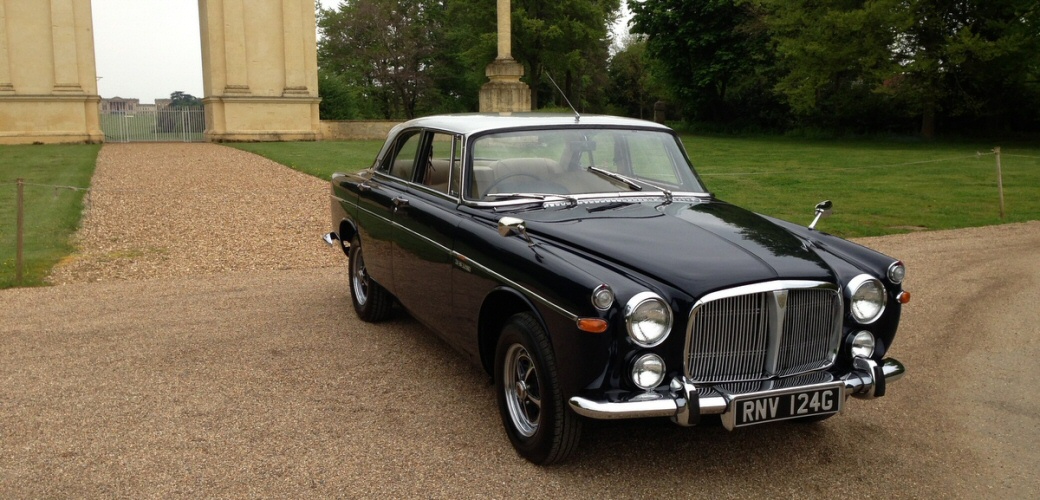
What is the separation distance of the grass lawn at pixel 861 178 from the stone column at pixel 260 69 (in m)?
4.02

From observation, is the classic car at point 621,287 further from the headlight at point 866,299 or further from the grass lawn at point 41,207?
the grass lawn at point 41,207

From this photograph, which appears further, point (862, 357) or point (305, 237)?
point (305, 237)

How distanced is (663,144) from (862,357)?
204 cm

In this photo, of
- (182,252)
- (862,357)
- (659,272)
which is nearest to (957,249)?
(862,357)

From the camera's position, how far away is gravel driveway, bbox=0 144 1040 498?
3998mm

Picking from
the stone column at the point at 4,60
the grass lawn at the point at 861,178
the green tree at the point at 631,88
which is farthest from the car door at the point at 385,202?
the green tree at the point at 631,88

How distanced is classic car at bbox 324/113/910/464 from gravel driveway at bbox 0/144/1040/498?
0.35 m

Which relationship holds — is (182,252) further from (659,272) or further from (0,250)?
(659,272)

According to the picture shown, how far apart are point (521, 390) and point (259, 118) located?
110 feet

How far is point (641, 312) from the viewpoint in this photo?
3.72 metres

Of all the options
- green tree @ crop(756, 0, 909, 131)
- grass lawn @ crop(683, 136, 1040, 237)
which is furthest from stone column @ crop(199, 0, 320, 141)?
green tree @ crop(756, 0, 909, 131)

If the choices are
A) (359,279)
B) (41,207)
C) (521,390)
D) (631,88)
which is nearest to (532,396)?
(521,390)

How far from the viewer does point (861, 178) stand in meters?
19.6

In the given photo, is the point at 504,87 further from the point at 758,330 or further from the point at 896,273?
the point at 758,330
